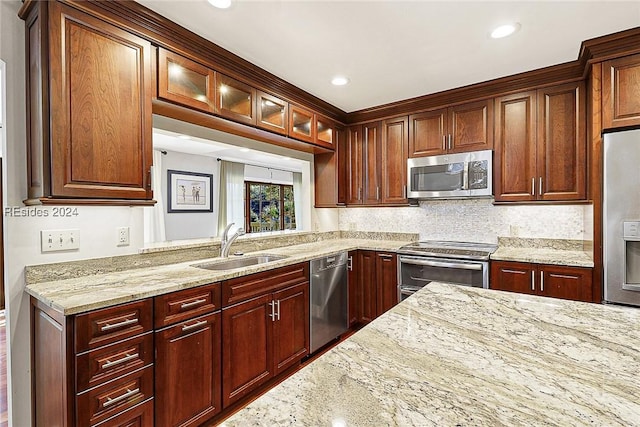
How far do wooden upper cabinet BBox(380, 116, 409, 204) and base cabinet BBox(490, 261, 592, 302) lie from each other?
48.1 inches

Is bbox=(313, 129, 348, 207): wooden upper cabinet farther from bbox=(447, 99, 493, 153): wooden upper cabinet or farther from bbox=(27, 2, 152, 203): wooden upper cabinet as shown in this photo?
bbox=(27, 2, 152, 203): wooden upper cabinet

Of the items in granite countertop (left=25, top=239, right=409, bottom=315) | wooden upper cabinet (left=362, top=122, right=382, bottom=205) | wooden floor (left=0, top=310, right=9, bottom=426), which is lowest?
wooden floor (left=0, top=310, right=9, bottom=426)

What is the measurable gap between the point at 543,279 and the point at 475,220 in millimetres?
981

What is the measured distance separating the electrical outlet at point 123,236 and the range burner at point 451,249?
2.30 metres

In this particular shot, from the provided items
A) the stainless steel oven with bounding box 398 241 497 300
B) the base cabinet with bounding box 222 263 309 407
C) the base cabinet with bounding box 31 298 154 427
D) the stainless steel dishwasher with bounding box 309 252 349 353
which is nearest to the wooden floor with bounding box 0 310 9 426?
the base cabinet with bounding box 31 298 154 427

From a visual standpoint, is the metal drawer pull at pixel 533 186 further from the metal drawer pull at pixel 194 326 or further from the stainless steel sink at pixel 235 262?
the metal drawer pull at pixel 194 326

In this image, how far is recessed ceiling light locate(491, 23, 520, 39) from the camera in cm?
205

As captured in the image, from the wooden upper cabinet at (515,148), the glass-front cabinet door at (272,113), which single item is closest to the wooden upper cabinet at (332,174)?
the glass-front cabinet door at (272,113)

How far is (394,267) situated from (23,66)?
120 inches

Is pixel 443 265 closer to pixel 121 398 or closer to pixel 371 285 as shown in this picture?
pixel 371 285

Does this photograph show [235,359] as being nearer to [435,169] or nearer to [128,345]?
[128,345]

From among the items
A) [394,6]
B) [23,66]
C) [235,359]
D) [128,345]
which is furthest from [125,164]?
[394,6]

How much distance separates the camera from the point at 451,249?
3.12 metres

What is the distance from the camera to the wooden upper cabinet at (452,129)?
307cm
